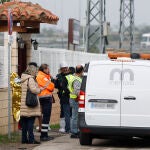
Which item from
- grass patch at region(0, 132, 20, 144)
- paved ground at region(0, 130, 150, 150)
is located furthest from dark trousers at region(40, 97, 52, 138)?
grass patch at region(0, 132, 20, 144)

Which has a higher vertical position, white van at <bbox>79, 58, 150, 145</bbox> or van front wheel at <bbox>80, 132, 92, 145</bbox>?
white van at <bbox>79, 58, 150, 145</bbox>

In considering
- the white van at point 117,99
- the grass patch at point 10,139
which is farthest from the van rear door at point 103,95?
the grass patch at point 10,139

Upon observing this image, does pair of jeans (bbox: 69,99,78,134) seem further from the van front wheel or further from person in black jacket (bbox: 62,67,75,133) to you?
the van front wheel

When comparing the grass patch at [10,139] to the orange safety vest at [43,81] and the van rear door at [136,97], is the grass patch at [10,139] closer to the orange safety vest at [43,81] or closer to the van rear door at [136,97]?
the orange safety vest at [43,81]

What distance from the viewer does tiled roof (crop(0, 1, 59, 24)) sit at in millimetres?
20703

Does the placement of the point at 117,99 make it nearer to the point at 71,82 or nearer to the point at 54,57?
the point at 71,82

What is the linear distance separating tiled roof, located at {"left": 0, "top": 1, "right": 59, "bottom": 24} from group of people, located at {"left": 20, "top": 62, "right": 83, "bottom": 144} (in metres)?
1.37

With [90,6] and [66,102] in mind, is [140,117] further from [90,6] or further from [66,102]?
[90,6]

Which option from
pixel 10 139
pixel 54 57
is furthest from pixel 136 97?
pixel 54 57

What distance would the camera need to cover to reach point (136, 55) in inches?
756

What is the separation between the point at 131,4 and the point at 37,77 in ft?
115

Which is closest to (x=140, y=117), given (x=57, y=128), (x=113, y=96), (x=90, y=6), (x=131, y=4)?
(x=113, y=96)

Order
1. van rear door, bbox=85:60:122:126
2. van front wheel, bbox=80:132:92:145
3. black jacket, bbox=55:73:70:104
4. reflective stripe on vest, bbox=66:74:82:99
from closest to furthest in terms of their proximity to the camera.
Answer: van rear door, bbox=85:60:122:126, van front wheel, bbox=80:132:92:145, reflective stripe on vest, bbox=66:74:82:99, black jacket, bbox=55:73:70:104

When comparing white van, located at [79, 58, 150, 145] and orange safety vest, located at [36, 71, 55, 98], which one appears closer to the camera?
white van, located at [79, 58, 150, 145]
